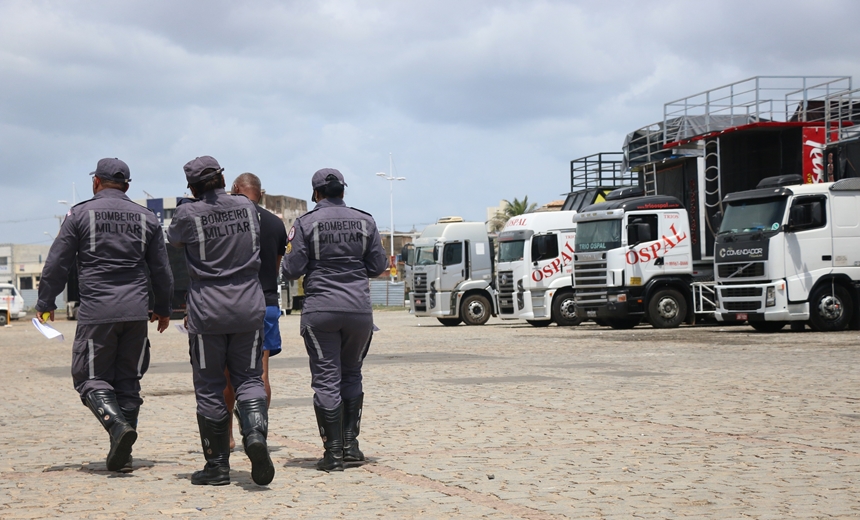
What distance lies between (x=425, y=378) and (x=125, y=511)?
8.33m

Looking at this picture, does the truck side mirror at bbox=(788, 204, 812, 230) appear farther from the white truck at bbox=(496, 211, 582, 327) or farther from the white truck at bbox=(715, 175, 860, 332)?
the white truck at bbox=(496, 211, 582, 327)

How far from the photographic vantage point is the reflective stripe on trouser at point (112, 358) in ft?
22.7

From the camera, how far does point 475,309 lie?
34.3 meters

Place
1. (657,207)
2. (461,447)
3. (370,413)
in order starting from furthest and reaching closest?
(657,207) → (370,413) → (461,447)

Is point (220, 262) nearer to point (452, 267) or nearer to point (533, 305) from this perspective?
point (533, 305)

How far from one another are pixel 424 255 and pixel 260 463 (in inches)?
1131

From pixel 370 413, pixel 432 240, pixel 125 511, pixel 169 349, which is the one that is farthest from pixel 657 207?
pixel 125 511

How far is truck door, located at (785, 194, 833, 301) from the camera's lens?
22922 millimetres

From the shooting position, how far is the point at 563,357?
688 inches

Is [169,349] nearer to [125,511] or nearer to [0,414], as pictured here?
[0,414]

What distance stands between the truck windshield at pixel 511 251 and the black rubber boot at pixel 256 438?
82.5 ft

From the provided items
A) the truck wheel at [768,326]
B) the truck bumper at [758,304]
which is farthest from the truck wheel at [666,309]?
the truck bumper at [758,304]

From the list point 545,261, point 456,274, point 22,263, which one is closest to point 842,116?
point 545,261

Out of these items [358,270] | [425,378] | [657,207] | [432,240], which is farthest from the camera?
[432,240]
